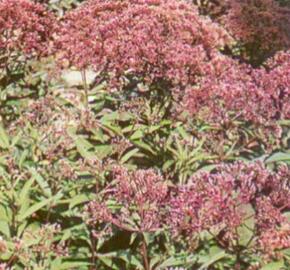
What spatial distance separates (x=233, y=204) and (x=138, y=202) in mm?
433

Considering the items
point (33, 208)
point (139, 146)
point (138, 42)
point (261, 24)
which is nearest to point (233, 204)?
point (33, 208)

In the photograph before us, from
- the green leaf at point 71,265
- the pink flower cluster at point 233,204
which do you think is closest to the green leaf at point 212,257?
the pink flower cluster at point 233,204

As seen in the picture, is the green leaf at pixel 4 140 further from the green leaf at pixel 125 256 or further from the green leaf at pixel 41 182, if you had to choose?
the green leaf at pixel 125 256

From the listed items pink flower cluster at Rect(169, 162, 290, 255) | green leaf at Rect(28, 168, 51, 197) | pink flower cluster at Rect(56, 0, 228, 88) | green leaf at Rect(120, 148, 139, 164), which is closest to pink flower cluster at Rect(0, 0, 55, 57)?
pink flower cluster at Rect(56, 0, 228, 88)

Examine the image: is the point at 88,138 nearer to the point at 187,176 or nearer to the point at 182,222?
the point at 187,176

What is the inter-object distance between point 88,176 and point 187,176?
62 cm

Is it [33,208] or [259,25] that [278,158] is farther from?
[259,25]

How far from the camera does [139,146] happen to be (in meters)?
4.46

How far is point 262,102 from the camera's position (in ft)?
13.9

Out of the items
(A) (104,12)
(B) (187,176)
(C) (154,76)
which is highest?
(A) (104,12)

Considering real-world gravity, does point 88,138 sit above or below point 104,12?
below

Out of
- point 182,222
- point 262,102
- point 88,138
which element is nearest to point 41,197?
point 88,138

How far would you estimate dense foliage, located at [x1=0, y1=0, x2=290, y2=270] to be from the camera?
126 inches

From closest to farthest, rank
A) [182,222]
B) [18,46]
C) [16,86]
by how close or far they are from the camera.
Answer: [182,222] → [18,46] → [16,86]
